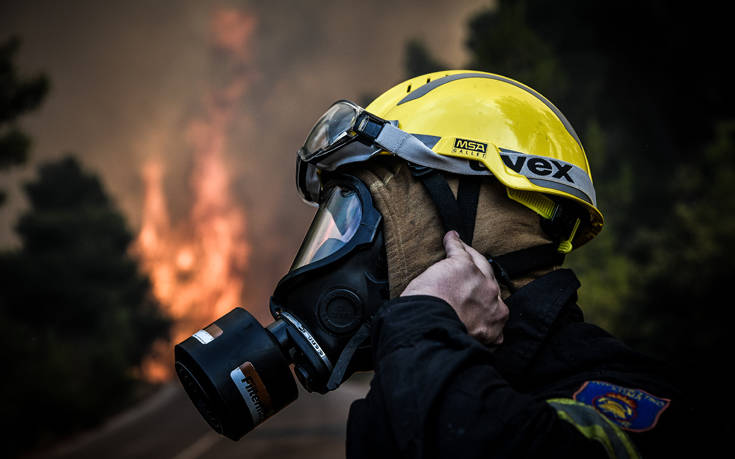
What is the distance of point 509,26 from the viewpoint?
1099 centimetres

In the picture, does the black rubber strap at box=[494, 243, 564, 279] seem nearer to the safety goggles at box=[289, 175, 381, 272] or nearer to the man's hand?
the man's hand

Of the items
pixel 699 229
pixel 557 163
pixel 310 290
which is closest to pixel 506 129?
pixel 557 163

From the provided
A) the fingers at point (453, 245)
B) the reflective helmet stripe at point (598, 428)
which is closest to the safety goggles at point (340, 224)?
the fingers at point (453, 245)

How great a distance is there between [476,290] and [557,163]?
64cm

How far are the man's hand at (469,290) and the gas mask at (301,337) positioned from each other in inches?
9.1

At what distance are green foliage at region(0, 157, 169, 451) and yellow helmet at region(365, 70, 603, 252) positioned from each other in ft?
48.3

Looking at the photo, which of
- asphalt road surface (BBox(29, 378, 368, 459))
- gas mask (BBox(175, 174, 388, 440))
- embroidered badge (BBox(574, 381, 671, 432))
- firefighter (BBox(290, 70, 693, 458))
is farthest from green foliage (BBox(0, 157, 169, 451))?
embroidered badge (BBox(574, 381, 671, 432))

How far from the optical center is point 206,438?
16.2 meters

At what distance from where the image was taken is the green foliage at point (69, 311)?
14.0 metres

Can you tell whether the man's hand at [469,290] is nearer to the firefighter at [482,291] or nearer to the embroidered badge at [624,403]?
the firefighter at [482,291]

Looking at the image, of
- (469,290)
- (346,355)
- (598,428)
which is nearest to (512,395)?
(598,428)

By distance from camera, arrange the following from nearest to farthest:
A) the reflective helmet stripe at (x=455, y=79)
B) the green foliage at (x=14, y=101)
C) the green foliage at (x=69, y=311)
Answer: the reflective helmet stripe at (x=455, y=79)
the green foliage at (x=14, y=101)
the green foliage at (x=69, y=311)

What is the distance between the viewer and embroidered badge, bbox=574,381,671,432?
131 cm

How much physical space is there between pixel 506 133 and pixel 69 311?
20960 millimetres
